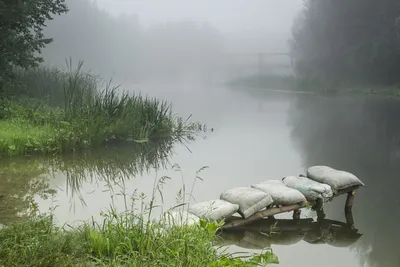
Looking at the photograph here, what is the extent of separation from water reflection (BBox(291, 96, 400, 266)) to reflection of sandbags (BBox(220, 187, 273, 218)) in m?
0.76

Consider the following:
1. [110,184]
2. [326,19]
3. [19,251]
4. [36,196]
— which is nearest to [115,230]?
[19,251]

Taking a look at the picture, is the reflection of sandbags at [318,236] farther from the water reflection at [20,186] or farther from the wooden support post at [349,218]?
the water reflection at [20,186]

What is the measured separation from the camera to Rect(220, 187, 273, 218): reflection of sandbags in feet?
11.0

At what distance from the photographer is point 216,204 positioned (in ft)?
10.7

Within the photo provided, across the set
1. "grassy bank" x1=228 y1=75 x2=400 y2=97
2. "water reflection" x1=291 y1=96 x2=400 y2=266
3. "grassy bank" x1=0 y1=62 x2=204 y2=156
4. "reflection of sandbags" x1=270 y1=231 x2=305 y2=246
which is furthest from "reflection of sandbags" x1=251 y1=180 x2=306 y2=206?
"grassy bank" x1=228 y1=75 x2=400 y2=97

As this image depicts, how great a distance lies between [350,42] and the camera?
26875 mm

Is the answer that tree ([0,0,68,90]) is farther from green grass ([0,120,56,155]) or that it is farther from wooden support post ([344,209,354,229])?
wooden support post ([344,209,354,229])

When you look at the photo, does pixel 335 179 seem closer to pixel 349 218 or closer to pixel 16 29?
pixel 349 218

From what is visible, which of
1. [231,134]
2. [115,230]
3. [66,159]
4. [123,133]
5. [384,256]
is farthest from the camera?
[231,134]

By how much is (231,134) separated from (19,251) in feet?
22.6

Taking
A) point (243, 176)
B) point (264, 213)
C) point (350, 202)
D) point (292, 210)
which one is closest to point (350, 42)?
point (243, 176)

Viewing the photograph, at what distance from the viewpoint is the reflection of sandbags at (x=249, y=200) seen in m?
3.35

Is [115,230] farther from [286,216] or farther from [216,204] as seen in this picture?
[286,216]

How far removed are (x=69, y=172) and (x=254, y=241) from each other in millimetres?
2626
